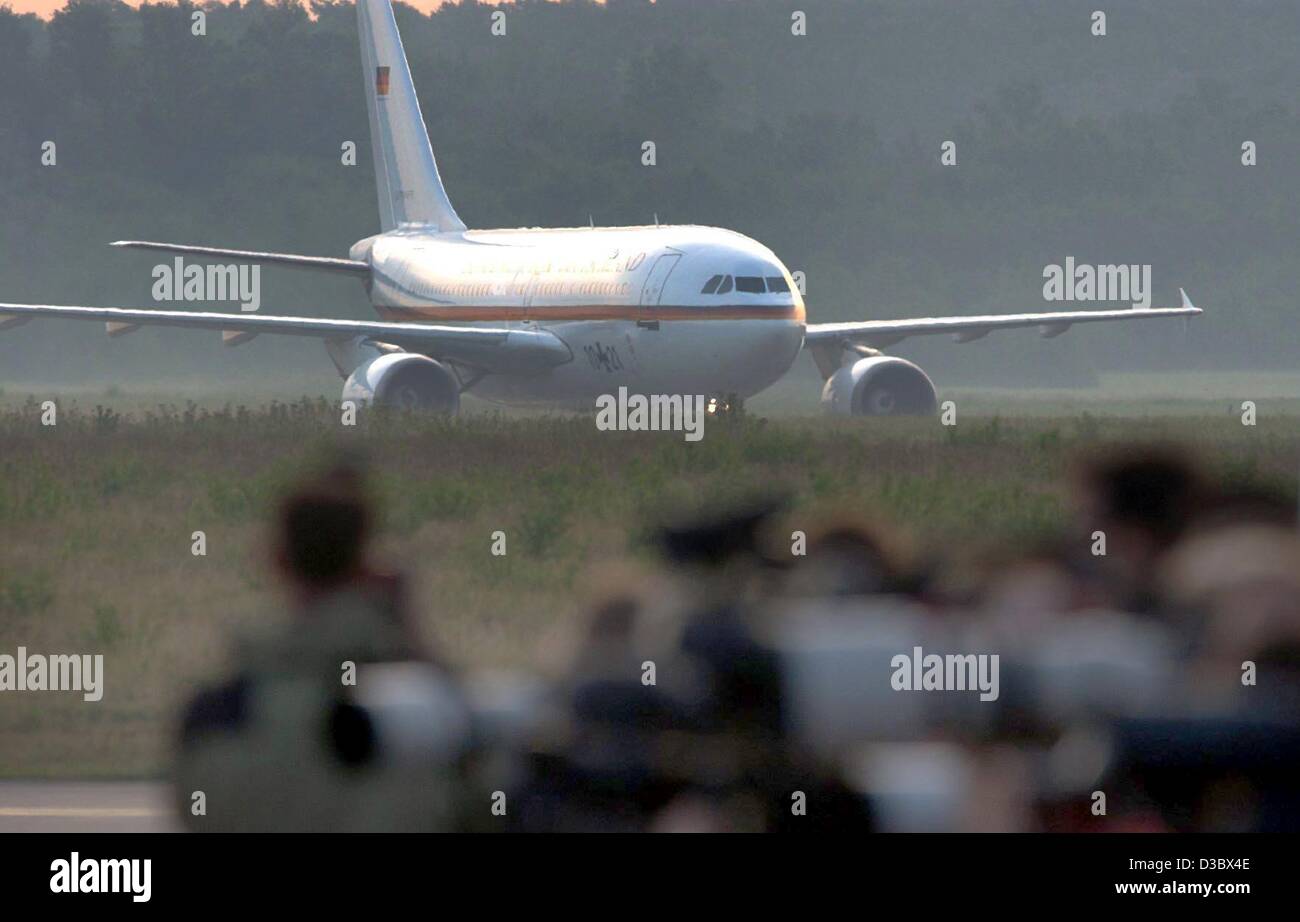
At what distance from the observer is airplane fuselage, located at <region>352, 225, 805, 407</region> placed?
29.9 meters

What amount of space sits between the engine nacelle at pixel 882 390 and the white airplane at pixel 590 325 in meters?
0.02

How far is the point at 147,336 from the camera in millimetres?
43312

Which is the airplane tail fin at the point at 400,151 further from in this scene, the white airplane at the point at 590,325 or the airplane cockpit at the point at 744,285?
the airplane cockpit at the point at 744,285

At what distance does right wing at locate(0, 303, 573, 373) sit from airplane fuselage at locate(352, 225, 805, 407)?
30 centimetres

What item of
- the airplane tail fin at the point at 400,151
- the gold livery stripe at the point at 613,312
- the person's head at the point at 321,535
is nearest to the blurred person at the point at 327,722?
the person's head at the point at 321,535

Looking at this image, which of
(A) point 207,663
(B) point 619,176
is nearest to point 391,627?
(A) point 207,663

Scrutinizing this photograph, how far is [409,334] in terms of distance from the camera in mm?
31500

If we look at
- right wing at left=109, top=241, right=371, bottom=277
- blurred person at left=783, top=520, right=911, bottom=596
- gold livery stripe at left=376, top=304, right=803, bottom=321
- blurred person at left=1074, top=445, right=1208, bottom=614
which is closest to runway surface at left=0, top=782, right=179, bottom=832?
blurred person at left=783, top=520, right=911, bottom=596

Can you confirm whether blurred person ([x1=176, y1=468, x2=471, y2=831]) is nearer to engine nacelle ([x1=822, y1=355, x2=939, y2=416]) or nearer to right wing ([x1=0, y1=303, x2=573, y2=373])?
engine nacelle ([x1=822, y1=355, x2=939, y2=416])

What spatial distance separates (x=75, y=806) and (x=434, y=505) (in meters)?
3.76

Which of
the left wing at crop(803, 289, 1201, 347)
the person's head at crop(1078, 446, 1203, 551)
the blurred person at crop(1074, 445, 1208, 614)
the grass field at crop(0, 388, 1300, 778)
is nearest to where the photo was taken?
the blurred person at crop(1074, 445, 1208, 614)

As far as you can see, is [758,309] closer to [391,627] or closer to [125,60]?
[125,60]

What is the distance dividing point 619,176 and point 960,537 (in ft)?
88.1
